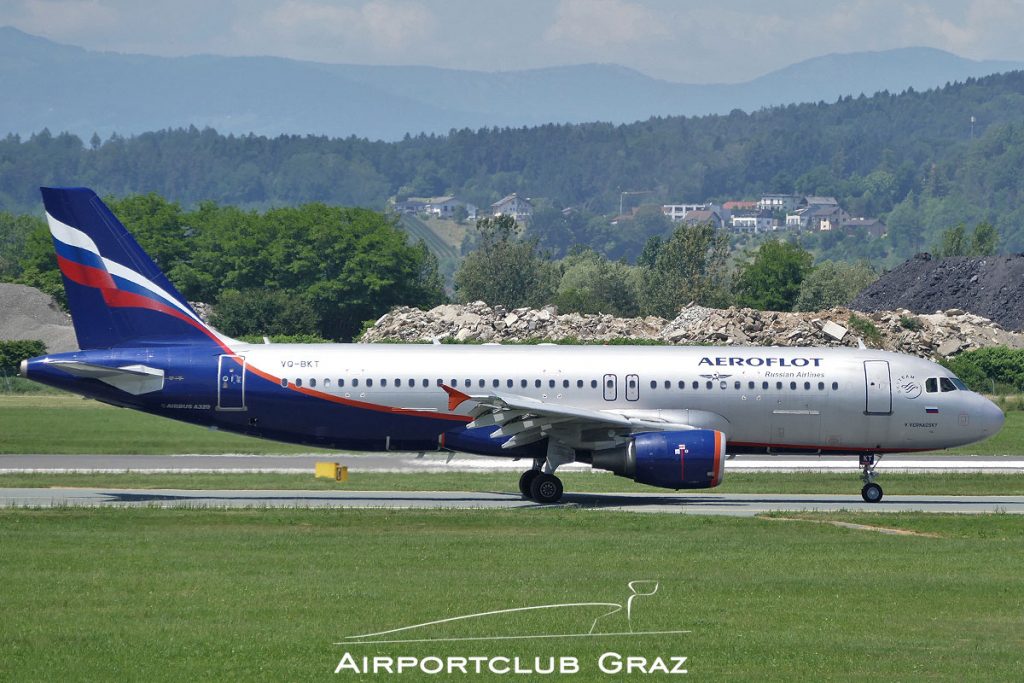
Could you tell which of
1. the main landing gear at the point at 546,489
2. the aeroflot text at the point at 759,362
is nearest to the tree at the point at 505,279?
the aeroflot text at the point at 759,362

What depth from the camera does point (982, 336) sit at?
288 ft

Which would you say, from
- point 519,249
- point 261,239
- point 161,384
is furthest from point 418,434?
point 519,249

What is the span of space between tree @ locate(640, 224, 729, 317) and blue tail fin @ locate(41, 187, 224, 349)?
9104 cm

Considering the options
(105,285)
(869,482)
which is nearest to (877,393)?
(869,482)

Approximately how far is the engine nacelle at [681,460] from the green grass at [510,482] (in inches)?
202

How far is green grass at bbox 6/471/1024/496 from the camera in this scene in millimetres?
39250

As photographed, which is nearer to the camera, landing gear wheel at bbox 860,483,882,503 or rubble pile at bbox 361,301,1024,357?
landing gear wheel at bbox 860,483,882,503

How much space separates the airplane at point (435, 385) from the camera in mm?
36125

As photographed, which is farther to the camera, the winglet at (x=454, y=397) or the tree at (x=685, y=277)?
the tree at (x=685, y=277)

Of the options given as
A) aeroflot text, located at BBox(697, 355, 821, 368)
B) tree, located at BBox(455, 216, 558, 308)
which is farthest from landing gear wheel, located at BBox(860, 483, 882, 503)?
tree, located at BBox(455, 216, 558, 308)

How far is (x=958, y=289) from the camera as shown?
10469 centimetres

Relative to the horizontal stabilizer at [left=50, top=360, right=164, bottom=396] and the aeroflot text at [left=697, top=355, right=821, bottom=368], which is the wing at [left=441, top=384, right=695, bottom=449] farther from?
the horizontal stabilizer at [left=50, top=360, right=164, bottom=396]

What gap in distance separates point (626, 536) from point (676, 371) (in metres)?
8.67

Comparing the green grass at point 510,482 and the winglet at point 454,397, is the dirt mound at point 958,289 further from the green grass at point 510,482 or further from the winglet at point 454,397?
the winglet at point 454,397
